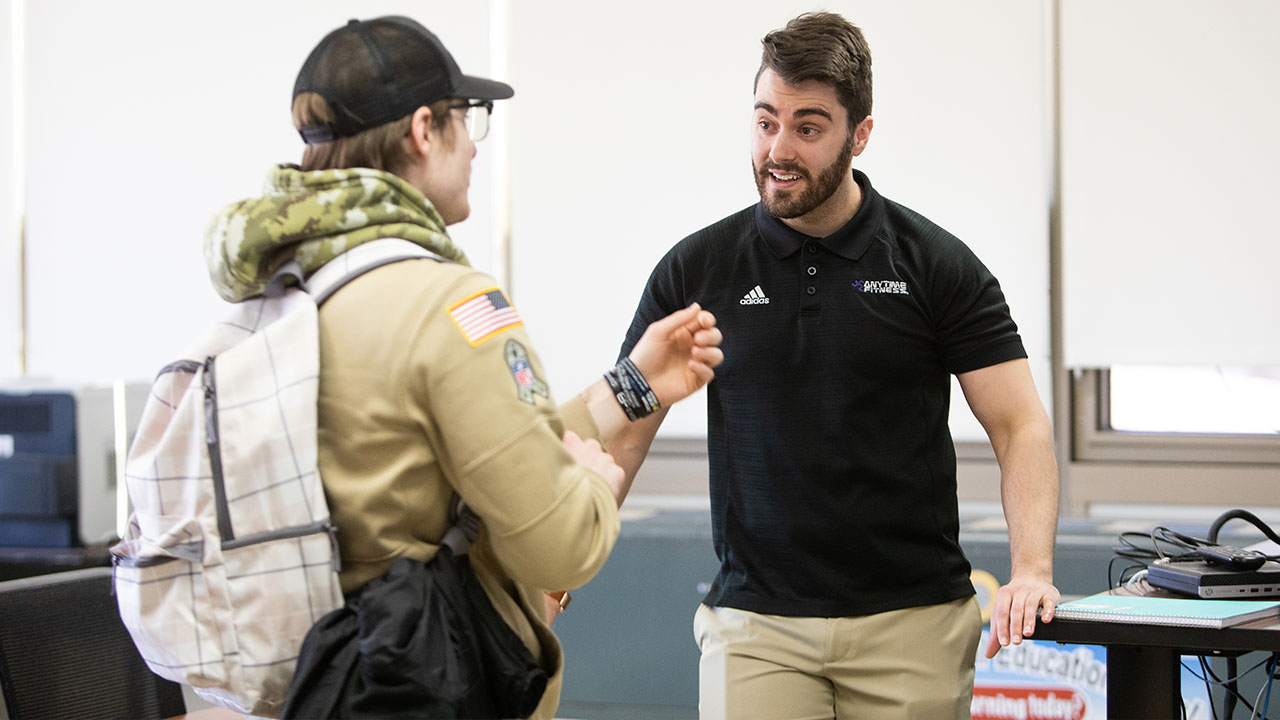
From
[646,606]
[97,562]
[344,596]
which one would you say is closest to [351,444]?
[344,596]

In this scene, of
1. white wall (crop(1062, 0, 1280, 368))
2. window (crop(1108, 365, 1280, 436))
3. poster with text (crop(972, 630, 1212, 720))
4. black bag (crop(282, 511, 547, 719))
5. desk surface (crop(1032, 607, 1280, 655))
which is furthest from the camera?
window (crop(1108, 365, 1280, 436))

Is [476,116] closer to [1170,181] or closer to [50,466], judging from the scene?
[1170,181]

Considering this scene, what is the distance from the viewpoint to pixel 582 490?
4.04 ft

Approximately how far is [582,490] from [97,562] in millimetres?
2859

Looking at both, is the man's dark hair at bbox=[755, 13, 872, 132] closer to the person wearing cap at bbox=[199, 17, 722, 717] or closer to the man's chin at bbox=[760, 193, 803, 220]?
the man's chin at bbox=[760, 193, 803, 220]

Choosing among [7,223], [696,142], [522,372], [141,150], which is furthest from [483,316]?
[7,223]

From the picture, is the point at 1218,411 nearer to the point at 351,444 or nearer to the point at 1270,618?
the point at 1270,618

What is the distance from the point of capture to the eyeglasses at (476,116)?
1378 millimetres

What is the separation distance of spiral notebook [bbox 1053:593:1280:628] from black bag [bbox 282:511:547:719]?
852 millimetres

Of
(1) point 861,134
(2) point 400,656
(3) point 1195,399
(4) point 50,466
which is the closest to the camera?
(2) point 400,656

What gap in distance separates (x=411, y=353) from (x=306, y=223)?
183mm

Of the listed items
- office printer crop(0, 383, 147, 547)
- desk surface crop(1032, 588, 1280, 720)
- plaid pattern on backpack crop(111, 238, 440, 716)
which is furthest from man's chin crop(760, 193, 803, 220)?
office printer crop(0, 383, 147, 547)

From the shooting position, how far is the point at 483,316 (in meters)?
1.22

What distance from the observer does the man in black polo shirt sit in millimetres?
1969
